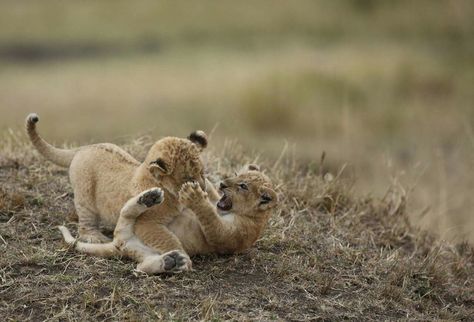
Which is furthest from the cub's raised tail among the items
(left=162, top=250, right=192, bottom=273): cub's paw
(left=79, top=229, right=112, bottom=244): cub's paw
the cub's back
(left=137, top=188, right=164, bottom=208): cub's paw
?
(left=162, top=250, right=192, bottom=273): cub's paw

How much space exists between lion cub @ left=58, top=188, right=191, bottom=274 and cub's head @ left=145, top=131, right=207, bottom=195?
21 cm

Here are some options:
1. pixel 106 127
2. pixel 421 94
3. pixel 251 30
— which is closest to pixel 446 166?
pixel 421 94

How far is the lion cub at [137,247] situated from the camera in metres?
5.74

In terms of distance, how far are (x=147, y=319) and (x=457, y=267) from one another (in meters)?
3.20

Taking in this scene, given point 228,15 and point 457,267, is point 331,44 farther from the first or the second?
point 457,267

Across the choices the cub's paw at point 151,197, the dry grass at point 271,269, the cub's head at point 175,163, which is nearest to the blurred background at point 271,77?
the dry grass at point 271,269

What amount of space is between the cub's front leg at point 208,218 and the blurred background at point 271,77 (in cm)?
501

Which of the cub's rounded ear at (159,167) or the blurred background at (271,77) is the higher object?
the cub's rounded ear at (159,167)

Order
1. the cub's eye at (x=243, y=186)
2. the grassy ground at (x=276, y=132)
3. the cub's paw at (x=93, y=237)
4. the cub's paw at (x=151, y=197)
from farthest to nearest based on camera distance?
the cub's paw at (x=93, y=237)
the cub's eye at (x=243, y=186)
the grassy ground at (x=276, y=132)
the cub's paw at (x=151, y=197)

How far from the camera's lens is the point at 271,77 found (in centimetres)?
1748

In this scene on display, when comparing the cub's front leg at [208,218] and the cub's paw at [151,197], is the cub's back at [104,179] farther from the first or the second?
the cub's front leg at [208,218]

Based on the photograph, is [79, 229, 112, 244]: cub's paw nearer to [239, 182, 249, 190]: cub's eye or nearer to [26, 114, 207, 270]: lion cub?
[26, 114, 207, 270]: lion cub

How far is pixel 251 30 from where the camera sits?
21812 mm

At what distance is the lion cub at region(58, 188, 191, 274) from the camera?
574 centimetres
